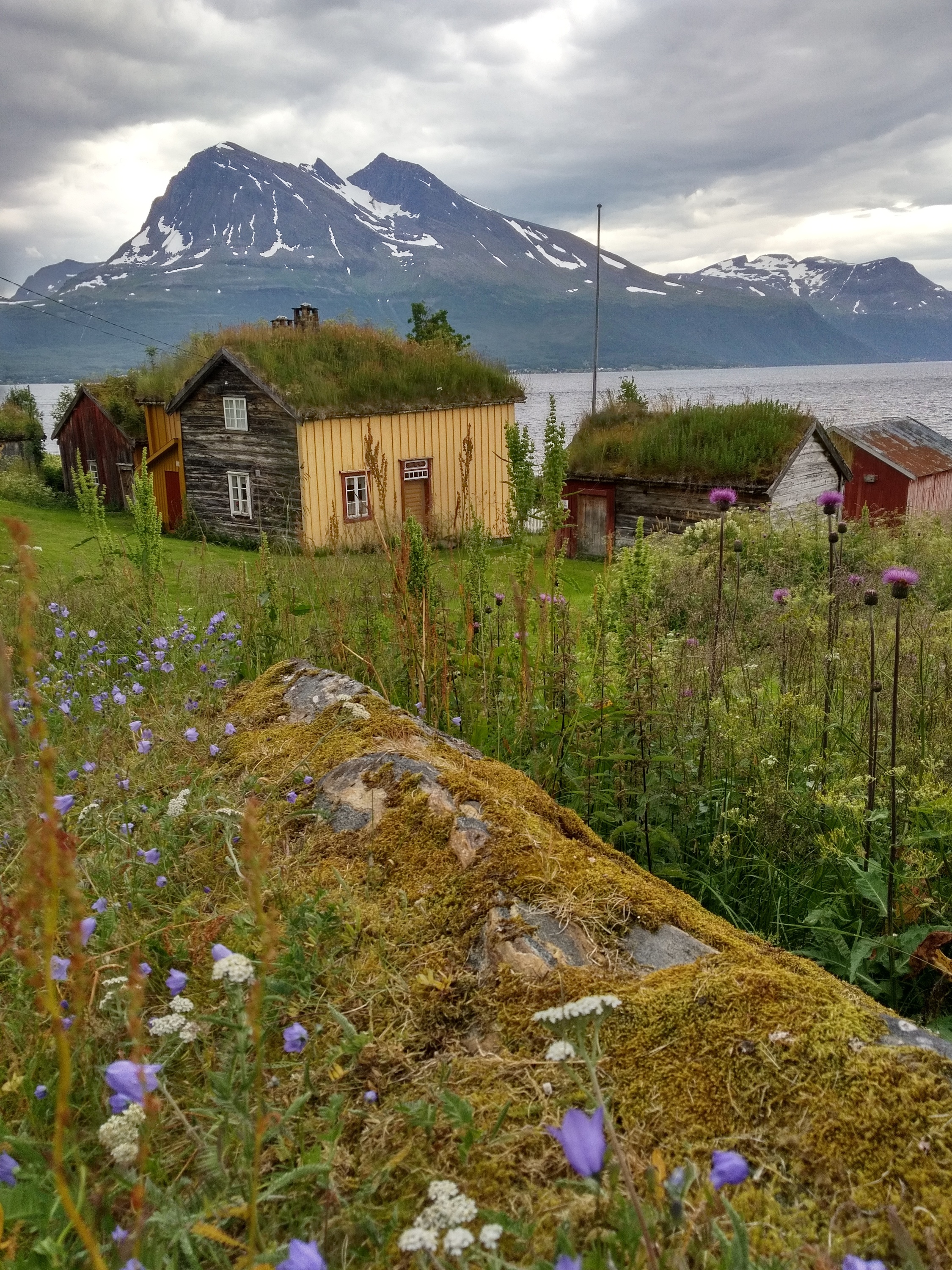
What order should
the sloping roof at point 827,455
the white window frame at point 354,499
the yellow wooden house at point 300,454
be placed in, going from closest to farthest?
the sloping roof at point 827,455 → the yellow wooden house at point 300,454 → the white window frame at point 354,499

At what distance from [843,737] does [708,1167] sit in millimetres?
2789

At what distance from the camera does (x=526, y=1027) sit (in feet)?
5.24

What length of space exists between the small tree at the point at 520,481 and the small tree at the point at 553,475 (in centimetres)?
7

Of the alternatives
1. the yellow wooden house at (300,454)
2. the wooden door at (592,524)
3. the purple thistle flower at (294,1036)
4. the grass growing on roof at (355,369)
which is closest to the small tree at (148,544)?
the purple thistle flower at (294,1036)

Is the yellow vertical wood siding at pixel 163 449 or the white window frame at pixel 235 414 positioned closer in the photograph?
the white window frame at pixel 235 414

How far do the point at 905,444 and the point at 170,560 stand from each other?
25.3m

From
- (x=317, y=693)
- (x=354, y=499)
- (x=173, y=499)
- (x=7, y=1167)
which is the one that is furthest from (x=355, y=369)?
(x=7, y=1167)

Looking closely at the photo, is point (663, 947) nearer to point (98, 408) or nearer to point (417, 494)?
point (417, 494)

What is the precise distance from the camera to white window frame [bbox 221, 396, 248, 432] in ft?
78.8

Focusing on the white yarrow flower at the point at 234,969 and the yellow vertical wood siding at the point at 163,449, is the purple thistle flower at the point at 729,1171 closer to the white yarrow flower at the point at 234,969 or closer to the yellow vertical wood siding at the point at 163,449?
the white yarrow flower at the point at 234,969

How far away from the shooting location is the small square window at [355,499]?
23.6 m

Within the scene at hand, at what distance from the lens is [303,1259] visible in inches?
35.8

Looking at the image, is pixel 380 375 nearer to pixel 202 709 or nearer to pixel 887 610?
pixel 887 610

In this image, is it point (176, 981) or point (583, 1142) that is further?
point (176, 981)
